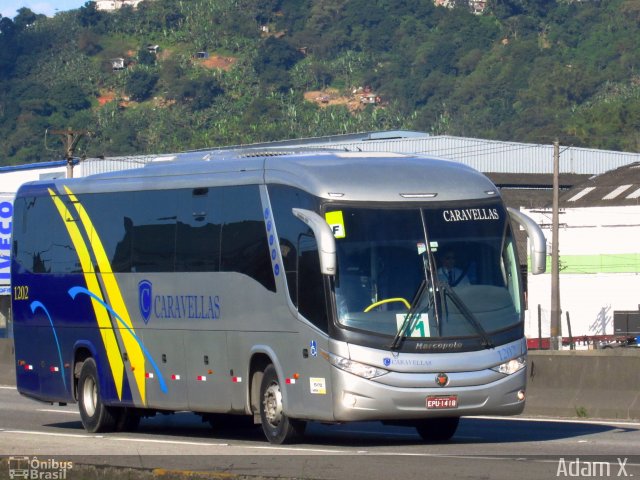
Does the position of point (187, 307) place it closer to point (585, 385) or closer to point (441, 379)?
point (441, 379)

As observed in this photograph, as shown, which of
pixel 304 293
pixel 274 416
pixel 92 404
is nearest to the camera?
pixel 304 293

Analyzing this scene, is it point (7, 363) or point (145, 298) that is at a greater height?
point (145, 298)

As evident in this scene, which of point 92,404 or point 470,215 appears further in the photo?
point 92,404

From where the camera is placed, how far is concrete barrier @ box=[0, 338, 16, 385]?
34281 mm

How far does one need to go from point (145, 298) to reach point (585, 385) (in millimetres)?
6462

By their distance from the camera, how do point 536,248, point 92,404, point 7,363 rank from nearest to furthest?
point 536,248 < point 92,404 < point 7,363

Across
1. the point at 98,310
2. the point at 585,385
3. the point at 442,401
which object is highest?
the point at 98,310

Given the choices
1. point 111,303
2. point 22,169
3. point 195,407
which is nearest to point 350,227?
point 195,407

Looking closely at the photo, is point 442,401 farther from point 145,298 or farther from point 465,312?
point 145,298

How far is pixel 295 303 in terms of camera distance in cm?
1634

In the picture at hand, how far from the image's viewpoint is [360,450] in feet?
52.9

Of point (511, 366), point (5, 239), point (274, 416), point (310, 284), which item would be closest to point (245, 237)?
point (310, 284)

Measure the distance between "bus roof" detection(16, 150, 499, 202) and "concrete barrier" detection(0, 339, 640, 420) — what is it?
192 inches

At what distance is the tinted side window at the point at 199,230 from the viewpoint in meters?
18.0
